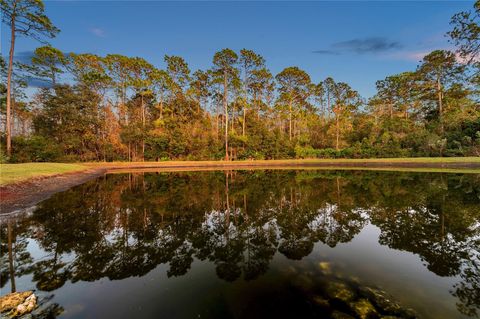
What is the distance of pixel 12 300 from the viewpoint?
119 inches

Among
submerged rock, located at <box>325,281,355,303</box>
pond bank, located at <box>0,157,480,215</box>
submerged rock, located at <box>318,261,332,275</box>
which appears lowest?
submerged rock, located at <box>318,261,332,275</box>

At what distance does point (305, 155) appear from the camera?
3659 cm

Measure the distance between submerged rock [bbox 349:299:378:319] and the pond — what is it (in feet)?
0.05

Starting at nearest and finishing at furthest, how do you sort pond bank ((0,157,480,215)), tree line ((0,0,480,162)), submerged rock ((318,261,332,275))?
submerged rock ((318,261,332,275)), pond bank ((0,157,480,215)), tree line ((0,0,480,162))

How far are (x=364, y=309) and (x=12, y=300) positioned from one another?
4.74 m

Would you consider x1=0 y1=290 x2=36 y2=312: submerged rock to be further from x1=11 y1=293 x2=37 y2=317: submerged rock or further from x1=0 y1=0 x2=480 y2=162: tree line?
x1=0 y1=0 x2=480 y2=162: tree line

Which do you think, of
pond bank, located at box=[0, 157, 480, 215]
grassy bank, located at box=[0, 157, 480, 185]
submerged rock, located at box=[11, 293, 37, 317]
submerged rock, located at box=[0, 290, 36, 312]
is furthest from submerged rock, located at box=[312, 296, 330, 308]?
grassy bank, located at box=[0, 157, 480, 185]

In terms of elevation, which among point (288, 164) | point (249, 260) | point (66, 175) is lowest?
point (249, 260)

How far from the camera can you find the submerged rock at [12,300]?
2898mm

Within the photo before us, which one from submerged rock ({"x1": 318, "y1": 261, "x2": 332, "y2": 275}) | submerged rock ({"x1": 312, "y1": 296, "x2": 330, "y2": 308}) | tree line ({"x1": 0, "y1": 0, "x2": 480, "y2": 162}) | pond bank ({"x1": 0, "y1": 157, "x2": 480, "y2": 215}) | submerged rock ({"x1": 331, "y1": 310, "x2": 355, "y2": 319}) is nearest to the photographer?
submerged rock ({"x1": 331, "y1": 310, "x2": 355, "y2": 319})

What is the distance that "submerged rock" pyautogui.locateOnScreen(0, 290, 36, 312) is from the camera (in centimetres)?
290

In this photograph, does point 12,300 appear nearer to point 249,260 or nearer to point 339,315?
point 249,260

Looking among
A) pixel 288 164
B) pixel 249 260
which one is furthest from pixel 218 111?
pixel 249 260

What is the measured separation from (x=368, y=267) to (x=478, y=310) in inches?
56.9
